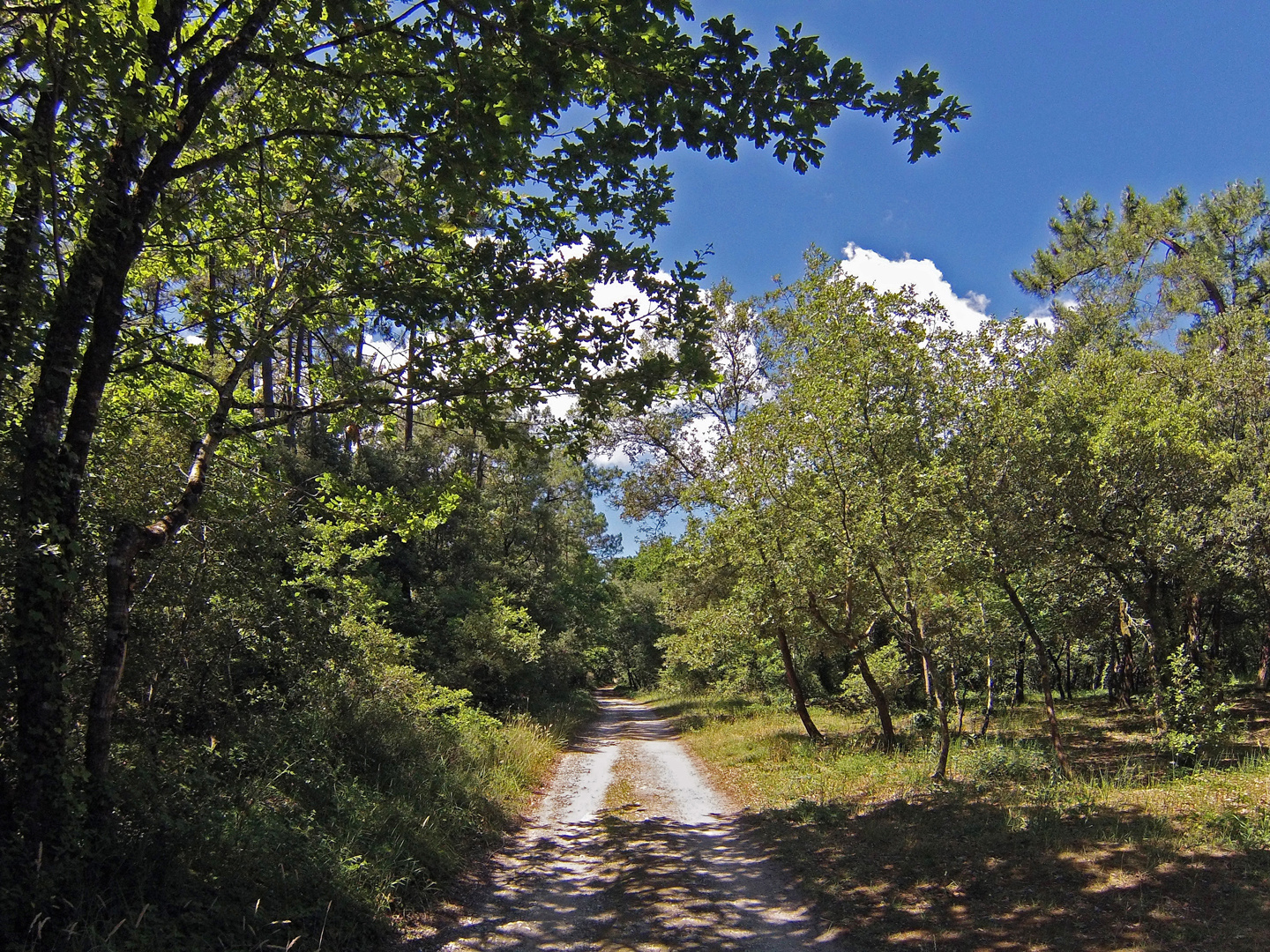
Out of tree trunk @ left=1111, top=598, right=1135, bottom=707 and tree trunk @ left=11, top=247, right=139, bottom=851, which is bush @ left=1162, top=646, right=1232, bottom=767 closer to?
tree trunk @ left=1111, top=598, right=1135, bottom=707

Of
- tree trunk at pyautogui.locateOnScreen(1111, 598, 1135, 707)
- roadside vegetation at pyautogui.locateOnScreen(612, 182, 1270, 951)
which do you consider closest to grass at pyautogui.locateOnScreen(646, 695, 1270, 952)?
roadside vegetation at pyautogui.locateOnScreen(612, 182, 1270, 951)

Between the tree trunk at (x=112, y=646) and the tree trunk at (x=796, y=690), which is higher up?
the tree trunk at (x=112, y=646)

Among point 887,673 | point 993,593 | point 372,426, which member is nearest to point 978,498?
point 993,593

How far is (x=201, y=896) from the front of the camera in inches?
191

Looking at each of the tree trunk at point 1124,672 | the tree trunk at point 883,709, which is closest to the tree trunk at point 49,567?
the tree trunk at point 883,709

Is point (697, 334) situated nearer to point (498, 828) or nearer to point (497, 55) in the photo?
point (497, 55)

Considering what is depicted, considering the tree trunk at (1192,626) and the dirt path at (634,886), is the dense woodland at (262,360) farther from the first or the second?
the tree trunk at (1192,626)

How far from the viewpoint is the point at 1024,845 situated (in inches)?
279

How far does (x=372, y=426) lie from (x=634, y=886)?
600 centimetres

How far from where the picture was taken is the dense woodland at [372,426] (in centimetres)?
426

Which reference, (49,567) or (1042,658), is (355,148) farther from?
(1042,658)

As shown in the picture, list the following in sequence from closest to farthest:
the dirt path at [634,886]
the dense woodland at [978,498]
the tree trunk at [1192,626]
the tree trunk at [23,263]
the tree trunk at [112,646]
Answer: the tree trunk at [23,263] → the tree trunk at [112,646] → the dirt path at [634,886] → the dense woodland at [978,498] → the tree trunk at [1192,626]

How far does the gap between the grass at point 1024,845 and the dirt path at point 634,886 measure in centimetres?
56

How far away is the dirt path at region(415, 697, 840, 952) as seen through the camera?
5762 mm
